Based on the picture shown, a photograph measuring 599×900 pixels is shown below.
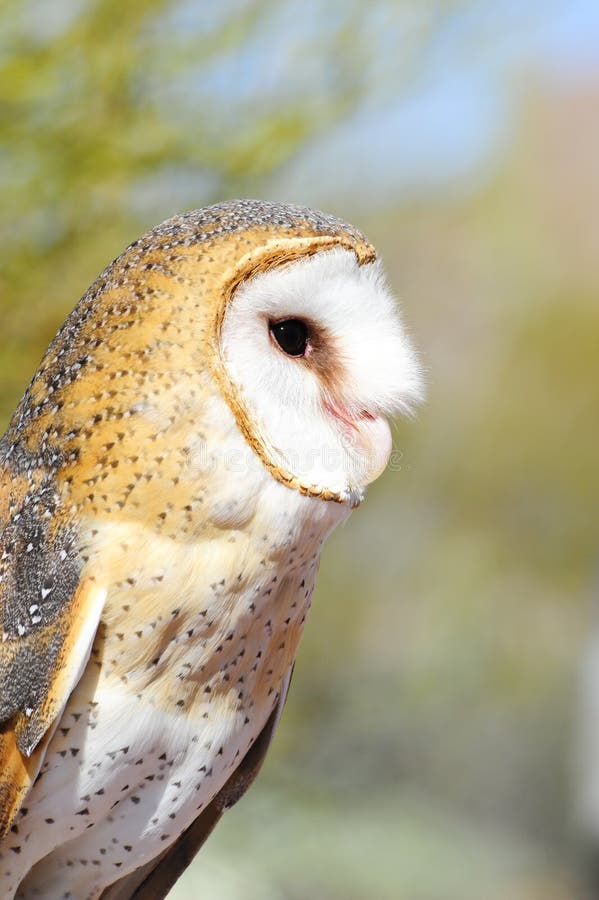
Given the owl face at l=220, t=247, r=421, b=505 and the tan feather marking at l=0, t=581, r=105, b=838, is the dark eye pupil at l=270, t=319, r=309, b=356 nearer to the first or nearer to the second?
the owl face at l=220, t=247, r=421, b=505

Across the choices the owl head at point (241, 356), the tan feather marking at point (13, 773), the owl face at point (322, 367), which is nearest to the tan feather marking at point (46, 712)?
the tan feather marking at point (13, 773)

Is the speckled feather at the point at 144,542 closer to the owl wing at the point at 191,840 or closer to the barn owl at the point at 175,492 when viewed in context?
the barn owl at the point at 175,492

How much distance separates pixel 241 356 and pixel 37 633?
1.05ft

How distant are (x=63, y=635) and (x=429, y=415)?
5740 mm

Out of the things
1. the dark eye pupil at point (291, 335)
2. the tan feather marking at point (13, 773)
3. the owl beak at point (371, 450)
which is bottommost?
the tan feather marking at point (13, 773)

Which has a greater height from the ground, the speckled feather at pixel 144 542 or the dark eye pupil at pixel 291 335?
the dark eye pupil at pixel 291 335

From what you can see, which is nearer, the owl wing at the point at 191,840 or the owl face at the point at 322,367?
the owl face at the point at 322,367

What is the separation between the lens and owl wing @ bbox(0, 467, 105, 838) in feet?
3.10

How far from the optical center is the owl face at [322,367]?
37.9 inches

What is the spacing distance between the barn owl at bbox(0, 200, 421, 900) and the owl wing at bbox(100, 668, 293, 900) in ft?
0.54

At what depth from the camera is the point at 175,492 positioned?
3.10 ft

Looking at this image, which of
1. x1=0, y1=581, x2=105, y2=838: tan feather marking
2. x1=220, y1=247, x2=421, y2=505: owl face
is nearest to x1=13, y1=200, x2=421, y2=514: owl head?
x1=220, y1=247, x2=421, y2=505: owl face

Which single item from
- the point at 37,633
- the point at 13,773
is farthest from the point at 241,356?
the point at 13,773

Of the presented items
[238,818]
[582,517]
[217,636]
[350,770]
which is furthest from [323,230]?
[582,517]
